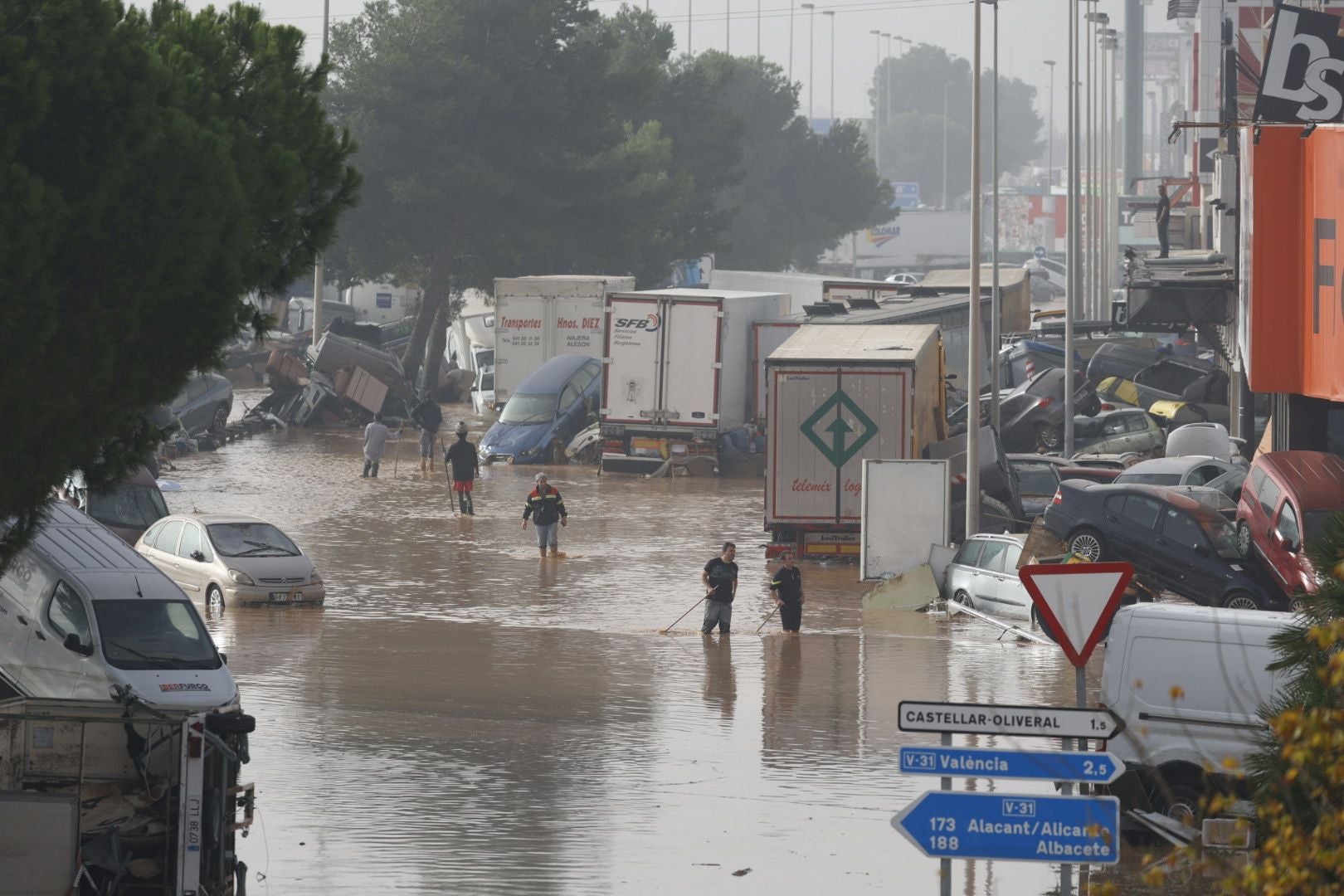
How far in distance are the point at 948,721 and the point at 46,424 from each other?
5.79 metres

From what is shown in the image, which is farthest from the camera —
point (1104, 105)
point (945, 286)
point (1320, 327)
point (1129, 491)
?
point (1104, 105)

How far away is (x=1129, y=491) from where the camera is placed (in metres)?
25.0

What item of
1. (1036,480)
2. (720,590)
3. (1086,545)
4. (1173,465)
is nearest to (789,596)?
(720,590)

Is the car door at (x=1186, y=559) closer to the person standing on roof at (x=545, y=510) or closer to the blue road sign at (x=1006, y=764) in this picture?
the person standing on roof at (x=545, y=510)

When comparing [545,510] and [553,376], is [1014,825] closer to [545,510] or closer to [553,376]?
[545,510]

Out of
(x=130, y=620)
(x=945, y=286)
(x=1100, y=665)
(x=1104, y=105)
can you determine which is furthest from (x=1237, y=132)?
(x=1104, y=105)

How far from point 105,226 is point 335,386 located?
39197 mm

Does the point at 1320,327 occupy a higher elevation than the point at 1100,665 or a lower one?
higher

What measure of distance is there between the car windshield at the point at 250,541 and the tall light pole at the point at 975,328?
9559mm

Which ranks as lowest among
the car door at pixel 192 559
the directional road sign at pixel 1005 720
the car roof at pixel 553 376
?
the car door at pixel 192 559

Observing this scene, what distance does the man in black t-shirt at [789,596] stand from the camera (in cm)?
2283

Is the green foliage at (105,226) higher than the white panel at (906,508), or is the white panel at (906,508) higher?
the green foliage at (105,226)

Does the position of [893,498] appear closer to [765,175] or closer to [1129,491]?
[1129,491]

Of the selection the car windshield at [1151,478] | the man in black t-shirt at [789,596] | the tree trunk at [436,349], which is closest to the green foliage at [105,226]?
the man in black t-shirt at [789,596]
